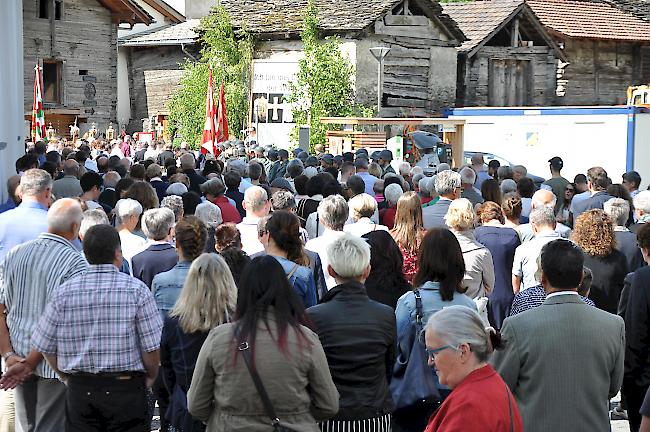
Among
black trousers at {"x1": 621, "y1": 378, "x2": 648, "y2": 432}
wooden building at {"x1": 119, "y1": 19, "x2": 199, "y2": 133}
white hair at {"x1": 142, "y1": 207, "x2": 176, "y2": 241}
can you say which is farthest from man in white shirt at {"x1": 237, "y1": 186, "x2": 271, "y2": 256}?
wooden building at {"x1": 119, "y1": 19, "x2": 199, "y2": 133}

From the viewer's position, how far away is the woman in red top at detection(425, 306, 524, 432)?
4.08 m

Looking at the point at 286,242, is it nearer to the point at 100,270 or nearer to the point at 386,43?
the point at 100,270

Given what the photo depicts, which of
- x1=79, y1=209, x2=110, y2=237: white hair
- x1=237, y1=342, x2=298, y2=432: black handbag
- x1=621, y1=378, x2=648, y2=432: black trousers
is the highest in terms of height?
x1=79, y1=209, x2=110, y2=237: white hair

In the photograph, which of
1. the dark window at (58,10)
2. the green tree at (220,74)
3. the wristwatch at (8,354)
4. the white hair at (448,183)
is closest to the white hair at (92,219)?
the wristwatch at (8,354)

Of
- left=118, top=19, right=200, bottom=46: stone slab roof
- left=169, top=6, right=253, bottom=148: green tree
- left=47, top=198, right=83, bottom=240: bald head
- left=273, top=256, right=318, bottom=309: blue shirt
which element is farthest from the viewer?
left=118, top=19, right=200, bottom=46: stone slab roof

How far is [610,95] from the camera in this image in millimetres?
38906

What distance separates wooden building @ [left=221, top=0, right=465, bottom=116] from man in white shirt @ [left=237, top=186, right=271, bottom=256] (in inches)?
828

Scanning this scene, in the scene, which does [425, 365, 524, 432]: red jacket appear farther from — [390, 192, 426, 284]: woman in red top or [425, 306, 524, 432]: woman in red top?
[390, 192, 426, 284]: woman in red top

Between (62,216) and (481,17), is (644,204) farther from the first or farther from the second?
(481,17)

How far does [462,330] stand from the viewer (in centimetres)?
422

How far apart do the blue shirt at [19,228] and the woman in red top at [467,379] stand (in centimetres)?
419

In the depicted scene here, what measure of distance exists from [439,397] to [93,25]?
31.6 metres

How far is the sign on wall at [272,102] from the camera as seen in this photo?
31.5 m

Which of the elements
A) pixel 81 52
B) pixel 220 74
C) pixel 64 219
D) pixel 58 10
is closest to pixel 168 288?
pixel 64 219
